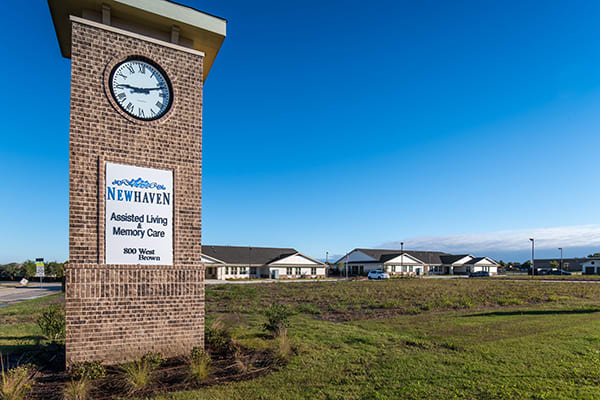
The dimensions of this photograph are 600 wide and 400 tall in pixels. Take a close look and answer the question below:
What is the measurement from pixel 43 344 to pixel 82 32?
7.61 m

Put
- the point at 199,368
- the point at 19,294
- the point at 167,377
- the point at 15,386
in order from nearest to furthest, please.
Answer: the point at 15,386
the point at 199,368
the point at 167,377
the point at 19,294

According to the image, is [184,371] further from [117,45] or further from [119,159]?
[117,45]

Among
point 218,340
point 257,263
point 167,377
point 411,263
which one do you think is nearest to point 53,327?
point 218,340

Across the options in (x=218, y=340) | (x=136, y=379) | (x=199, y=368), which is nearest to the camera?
(x=136, y=379)

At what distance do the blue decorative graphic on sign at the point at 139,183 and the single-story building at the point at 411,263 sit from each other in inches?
2277

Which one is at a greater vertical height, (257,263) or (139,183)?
(139,183)

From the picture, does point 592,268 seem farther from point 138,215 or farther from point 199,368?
point 138,215

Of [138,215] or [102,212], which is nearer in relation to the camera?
[102,212]

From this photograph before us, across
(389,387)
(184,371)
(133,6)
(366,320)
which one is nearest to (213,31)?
(133,6)

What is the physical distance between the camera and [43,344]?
9297mm

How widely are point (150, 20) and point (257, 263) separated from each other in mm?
51323

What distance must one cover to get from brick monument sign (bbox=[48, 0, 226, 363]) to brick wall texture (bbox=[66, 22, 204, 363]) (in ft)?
0.07

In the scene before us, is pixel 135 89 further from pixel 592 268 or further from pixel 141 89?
pixel 592 268

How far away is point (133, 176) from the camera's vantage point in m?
8.08
